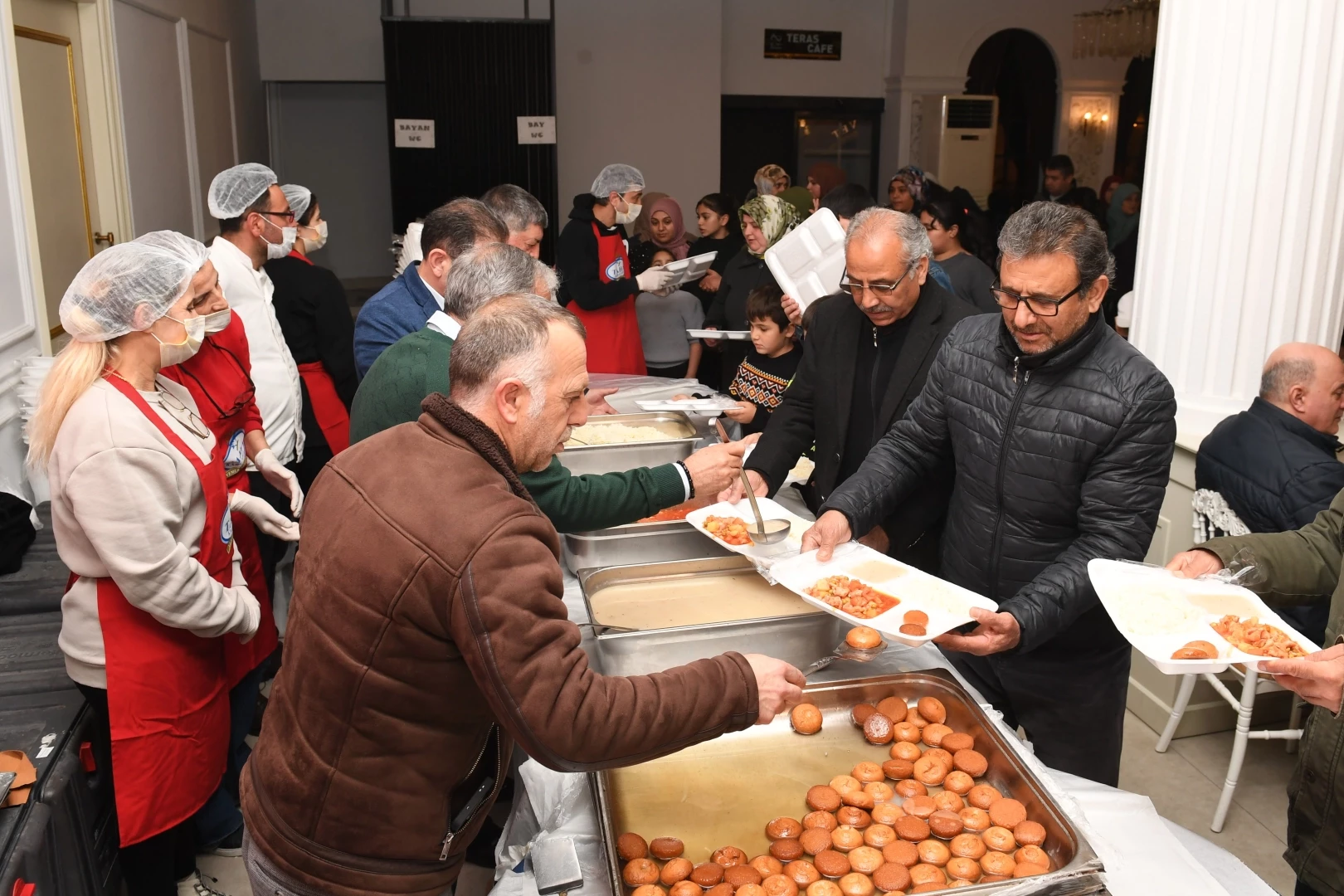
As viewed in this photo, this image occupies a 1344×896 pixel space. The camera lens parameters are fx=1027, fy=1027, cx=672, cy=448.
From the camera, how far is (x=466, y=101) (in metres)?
6.30

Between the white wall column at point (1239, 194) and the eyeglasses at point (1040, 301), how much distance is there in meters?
1.37

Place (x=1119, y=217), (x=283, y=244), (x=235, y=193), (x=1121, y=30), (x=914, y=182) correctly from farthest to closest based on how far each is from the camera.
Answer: (x=1119, y=217), (x=1121, y=30), (x=914, y=182), (x=283, y=244), (x=235, y=193)

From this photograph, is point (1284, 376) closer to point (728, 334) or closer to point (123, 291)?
point (728, 334)

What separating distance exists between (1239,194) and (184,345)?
8.09ft

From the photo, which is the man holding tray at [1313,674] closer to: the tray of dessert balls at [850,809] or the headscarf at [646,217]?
the tray of dessert balls at [850,809]

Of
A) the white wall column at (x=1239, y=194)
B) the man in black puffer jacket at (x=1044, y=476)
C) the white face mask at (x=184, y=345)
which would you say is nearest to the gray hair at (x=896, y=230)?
the man in black puffer jacket at (x=1044, y=476)

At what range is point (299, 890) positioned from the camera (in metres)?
1.15

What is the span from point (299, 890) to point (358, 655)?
319mm

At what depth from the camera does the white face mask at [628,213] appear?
4242 mm

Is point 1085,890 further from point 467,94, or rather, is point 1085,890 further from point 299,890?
point 467,94

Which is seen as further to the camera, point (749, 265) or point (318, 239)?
point (749, 265)

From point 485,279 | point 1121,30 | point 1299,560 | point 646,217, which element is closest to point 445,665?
point 485,279

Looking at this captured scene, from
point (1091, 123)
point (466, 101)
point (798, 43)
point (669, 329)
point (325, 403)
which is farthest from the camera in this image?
point (1091, 123)

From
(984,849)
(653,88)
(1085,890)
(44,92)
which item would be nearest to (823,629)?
(984,849)
